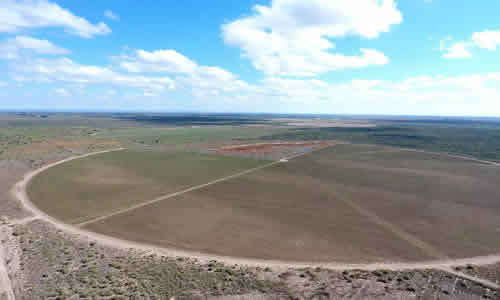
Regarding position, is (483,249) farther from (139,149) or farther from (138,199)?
(139,149)

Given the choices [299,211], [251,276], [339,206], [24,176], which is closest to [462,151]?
[339,206]

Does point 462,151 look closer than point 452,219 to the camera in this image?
No

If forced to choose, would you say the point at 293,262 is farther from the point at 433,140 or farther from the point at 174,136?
the point at 433,140

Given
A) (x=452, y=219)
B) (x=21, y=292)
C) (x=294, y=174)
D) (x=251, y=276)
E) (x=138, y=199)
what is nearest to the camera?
(x=21, y=292)

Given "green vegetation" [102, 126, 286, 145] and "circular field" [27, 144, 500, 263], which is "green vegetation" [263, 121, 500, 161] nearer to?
"green vegetation" [102, 126, 286, 145]

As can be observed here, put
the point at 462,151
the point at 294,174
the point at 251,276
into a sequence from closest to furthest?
1. the point at 251,276
2. the point at 294,174
3. the point at 462,151

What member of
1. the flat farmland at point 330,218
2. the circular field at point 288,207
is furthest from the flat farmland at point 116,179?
the flat farmland at point 330,218

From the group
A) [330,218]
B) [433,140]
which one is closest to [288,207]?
[330,218]
